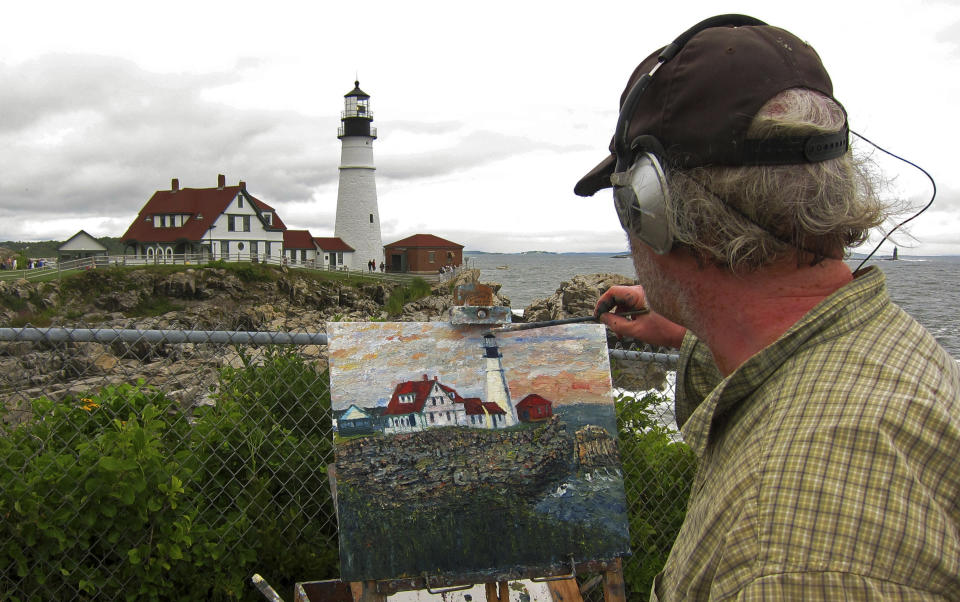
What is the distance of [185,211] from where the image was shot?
144 feet

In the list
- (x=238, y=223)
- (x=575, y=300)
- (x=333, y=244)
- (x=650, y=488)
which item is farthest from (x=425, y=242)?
(x=650, y=488)

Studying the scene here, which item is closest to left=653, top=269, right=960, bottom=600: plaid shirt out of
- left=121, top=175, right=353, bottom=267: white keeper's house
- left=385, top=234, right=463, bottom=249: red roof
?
left=121, top=175, right=353, bottom=267: white keeper's house

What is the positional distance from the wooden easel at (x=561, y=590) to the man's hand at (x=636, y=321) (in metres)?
1.16

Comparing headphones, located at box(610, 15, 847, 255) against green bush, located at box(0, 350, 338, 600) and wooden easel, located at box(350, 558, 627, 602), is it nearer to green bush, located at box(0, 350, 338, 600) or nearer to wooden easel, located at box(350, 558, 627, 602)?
wooden easel, located at box(350, 558, 627, 602)

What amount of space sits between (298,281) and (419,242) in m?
20.4

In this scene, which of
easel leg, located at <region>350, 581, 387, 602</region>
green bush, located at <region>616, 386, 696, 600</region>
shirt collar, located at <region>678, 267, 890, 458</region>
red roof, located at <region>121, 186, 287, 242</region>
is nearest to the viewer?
shirt collar, located at <region>678, 267, 890, 458</region>

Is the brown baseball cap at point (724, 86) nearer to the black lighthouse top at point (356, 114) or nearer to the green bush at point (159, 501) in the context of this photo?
the green bush at point (159, 501)

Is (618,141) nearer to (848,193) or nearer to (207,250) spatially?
(848,193)

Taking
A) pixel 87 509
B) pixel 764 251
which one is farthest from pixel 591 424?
pixel 87 509

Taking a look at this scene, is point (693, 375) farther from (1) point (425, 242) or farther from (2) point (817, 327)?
(1) point (425, 242)

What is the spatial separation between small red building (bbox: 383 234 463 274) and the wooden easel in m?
54.5

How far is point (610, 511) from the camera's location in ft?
9.98

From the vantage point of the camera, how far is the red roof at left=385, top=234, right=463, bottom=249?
5925cm

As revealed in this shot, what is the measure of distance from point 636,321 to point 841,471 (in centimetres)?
148
